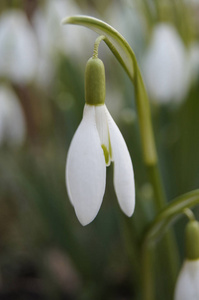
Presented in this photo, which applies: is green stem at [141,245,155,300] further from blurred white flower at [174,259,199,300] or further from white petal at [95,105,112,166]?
white petal at [95,105,112,166]

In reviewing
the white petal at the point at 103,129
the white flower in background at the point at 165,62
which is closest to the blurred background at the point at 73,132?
the white flower in background at the point at 165,62

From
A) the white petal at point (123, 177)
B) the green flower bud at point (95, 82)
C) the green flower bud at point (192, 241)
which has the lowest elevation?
the green flower bud at point (192, 241)

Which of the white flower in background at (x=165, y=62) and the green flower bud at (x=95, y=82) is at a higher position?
the white flower in background at (x=165, y=62)

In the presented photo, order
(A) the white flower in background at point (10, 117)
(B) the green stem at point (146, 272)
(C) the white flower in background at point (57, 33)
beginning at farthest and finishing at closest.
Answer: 1. (C) the white flower in background at point (57, 33)
2. (A) the white flower in background at point (10, 117)
3. (B) the green stem at point (146, 272)

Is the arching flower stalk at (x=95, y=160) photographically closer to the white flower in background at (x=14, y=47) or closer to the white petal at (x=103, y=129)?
the white petal at (x=103, y=129)

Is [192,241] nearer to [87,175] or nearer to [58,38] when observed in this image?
[87,175]

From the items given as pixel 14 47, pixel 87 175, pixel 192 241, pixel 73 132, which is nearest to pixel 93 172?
pixel 87 175
